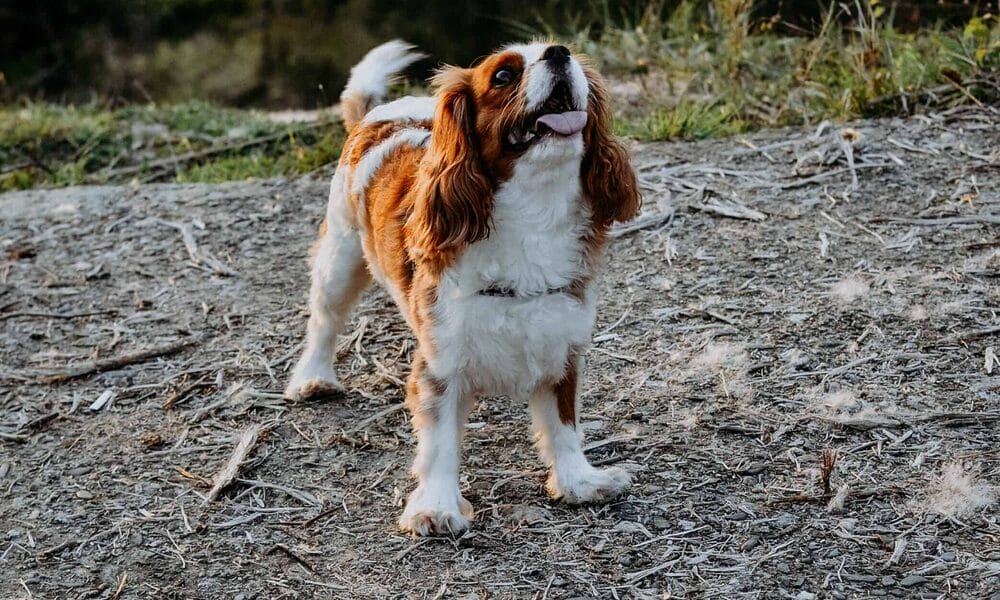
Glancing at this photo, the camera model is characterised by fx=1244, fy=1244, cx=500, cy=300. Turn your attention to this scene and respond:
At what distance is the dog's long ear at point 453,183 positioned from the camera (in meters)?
3.40

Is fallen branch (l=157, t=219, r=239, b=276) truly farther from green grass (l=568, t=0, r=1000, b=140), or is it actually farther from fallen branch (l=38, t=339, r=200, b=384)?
green grass (l=568, t=0, r=1000, b=140)

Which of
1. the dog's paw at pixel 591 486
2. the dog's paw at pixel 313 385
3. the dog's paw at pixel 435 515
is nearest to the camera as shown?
the dog's paw at pixel 435 515

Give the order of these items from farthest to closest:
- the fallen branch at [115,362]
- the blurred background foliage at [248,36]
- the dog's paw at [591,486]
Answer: the blurred background foliage at [248,36] → the fallen branch at [115,362] → the dog's paw at [591,486]

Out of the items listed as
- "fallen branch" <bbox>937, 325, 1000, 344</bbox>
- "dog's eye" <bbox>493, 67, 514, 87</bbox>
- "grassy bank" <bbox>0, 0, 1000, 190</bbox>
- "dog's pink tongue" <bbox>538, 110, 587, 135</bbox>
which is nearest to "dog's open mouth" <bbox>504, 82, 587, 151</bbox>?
"dog's pink tongue" <bbox>538, 110, 587, 135</bbox>

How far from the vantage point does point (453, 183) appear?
3.41 metres

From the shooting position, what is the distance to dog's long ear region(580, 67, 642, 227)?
138 inches

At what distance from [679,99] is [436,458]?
407 cm

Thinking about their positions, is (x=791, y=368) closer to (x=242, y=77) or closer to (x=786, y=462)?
(x=786, y=462)

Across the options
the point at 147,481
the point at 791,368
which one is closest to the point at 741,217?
the point at 791,368

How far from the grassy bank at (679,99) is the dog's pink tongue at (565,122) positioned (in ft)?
10.5

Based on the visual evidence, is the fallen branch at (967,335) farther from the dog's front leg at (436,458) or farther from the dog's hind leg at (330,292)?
the dog's hind leg at (330,292)

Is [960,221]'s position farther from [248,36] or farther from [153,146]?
A: [248,36]

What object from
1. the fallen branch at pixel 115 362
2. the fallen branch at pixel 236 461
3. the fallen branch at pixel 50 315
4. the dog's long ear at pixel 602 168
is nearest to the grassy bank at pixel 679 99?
the fallen branch at pixel 50 315

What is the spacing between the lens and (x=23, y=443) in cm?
440
